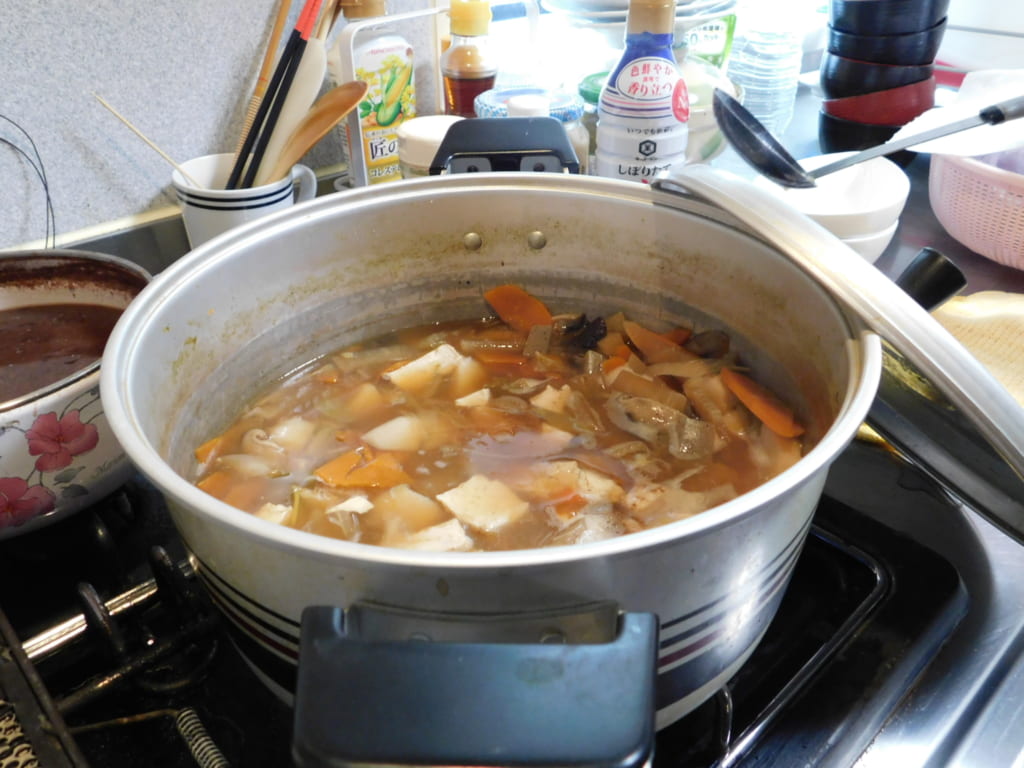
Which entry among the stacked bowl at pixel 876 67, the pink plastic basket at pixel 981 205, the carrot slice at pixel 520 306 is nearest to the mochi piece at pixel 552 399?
the carrot slice at pixel 520 306

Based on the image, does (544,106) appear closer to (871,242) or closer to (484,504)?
(871,242)

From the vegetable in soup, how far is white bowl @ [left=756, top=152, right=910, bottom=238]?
33cm

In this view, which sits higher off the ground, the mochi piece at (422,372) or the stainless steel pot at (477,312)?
the stainless steel pot at (477,312)

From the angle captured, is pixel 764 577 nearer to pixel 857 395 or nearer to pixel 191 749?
pixel 857 395

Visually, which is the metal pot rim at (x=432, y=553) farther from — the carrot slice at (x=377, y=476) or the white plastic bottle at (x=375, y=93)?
the white plastic bottle at (x=375, y=93)

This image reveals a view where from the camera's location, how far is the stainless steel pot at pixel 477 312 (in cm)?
43

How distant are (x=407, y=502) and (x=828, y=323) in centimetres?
45

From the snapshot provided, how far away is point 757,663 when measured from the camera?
0.71 m

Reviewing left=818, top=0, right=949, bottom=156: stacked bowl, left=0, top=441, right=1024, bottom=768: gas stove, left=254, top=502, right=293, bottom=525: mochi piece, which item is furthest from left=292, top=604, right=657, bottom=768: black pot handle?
left=818, top=0, right=949, bottom=156: stacked bowl

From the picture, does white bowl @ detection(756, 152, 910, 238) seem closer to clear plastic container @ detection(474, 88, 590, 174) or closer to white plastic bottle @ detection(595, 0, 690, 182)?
white plastic bottle @ detection(595, 0, 690, 182)

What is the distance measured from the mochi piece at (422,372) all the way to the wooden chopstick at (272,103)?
386mm

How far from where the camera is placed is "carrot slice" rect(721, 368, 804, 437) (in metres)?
0.83

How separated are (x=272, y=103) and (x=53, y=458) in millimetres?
610

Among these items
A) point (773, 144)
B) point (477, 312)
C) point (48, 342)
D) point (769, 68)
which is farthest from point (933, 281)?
point (769, 68)
